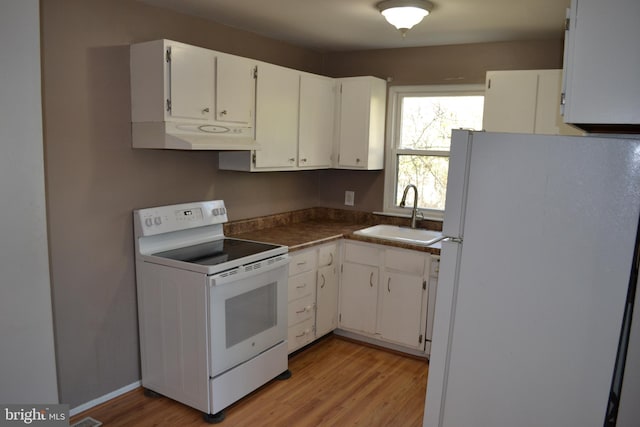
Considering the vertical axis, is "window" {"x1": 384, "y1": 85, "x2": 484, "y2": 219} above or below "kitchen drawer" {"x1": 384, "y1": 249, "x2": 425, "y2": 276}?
above

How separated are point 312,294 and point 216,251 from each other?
90cm

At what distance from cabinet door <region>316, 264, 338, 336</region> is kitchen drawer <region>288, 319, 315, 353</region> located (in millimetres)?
88

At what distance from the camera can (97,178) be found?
270 cm

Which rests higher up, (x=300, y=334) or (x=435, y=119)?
(x=435, y=119)

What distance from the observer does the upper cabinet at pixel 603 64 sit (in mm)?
1432

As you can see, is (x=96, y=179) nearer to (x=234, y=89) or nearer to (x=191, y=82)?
(x=191, y=82)

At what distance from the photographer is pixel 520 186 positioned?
1.65 metres

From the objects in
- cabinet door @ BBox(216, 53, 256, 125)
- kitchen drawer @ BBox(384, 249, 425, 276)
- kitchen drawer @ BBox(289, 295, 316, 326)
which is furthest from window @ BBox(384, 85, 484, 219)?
cabinet door @ BBox(216, 53, 256, 125)

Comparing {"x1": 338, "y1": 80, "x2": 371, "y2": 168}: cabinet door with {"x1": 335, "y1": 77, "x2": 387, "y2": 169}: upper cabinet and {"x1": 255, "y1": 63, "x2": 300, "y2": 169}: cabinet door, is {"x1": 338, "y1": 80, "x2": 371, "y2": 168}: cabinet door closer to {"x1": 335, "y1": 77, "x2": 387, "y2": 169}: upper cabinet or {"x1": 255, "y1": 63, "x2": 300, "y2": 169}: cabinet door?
{"x1": 335, "y1": 77, "x2": 387, "y2": 169}: upper cabinet

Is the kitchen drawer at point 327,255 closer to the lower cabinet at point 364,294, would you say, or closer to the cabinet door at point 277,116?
the lower cabinet at point 364,294

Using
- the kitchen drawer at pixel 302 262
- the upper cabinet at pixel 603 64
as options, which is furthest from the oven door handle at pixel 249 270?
the upper cabinet at pixel 603 64

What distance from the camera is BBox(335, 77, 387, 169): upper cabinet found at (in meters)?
3.95

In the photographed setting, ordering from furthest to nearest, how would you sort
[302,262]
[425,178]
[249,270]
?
[425,178], [302,262], [249,270]

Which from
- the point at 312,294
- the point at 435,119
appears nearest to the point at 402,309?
the point at 312,294
